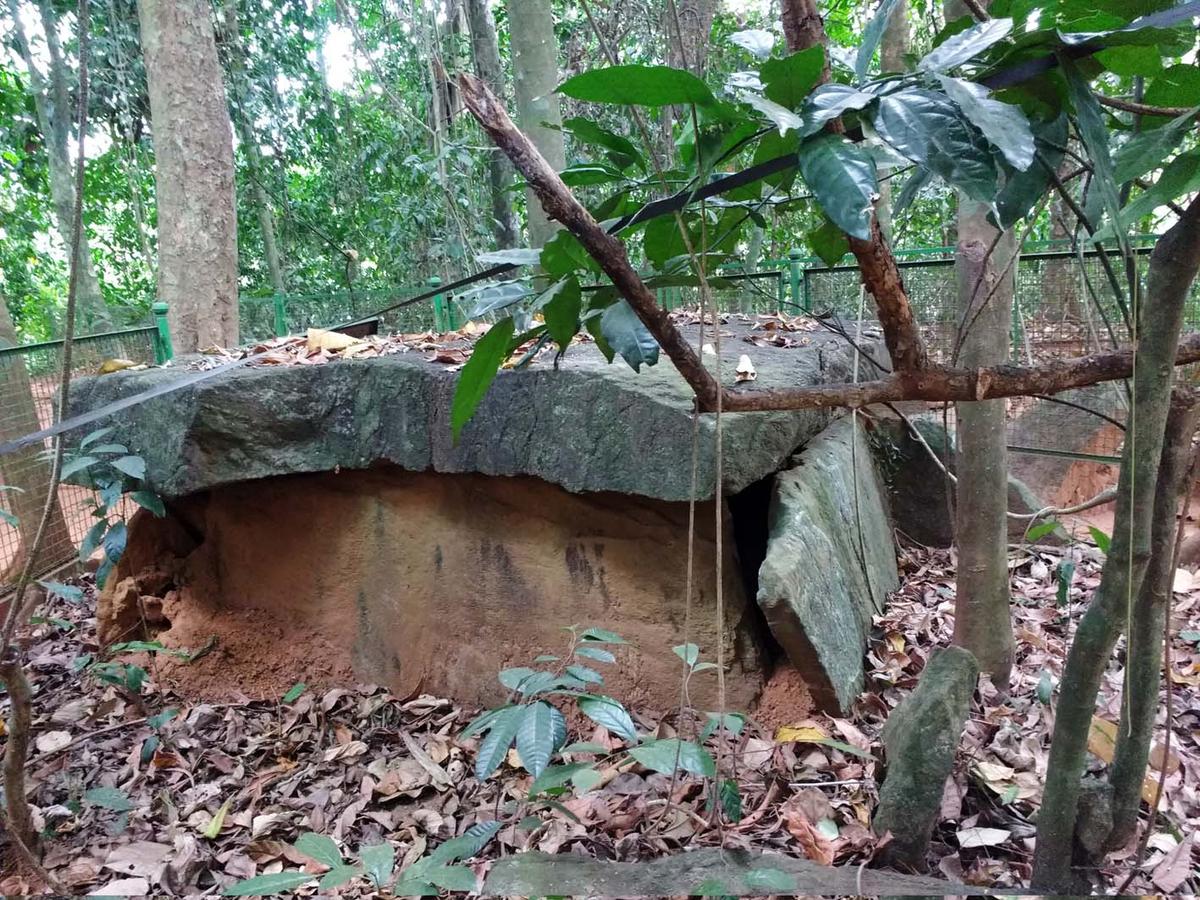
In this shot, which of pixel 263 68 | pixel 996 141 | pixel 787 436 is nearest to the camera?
pixel 996 141

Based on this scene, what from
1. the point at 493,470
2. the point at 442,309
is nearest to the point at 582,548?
the point at 493,470

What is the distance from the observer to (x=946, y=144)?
810 millimetres

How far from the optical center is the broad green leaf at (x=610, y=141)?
43.3 inches

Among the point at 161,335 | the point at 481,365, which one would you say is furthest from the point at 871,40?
the point at 161,335

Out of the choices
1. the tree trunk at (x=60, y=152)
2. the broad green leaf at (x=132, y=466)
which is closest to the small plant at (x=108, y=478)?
the broad green leaf at (x=132, y=466)

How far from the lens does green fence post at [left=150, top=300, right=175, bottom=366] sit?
4.47 m

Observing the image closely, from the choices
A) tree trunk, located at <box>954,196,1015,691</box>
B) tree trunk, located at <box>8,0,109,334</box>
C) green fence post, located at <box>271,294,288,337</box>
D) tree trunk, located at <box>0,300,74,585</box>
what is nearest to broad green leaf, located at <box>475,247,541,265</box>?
tree trunk, located at <box>954,196,1015,691</box>

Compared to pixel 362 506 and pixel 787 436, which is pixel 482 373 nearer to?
pixel 787 436

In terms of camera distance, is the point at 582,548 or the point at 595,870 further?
the point at 582,548

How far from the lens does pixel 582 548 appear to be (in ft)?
7.94

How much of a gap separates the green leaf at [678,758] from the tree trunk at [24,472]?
3469 millimetres

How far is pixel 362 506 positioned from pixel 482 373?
166cm

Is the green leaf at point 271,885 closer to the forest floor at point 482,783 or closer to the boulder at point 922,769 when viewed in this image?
the forest floor at point 482,783

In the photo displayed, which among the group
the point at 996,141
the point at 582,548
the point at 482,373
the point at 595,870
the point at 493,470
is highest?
the point at 996,141
